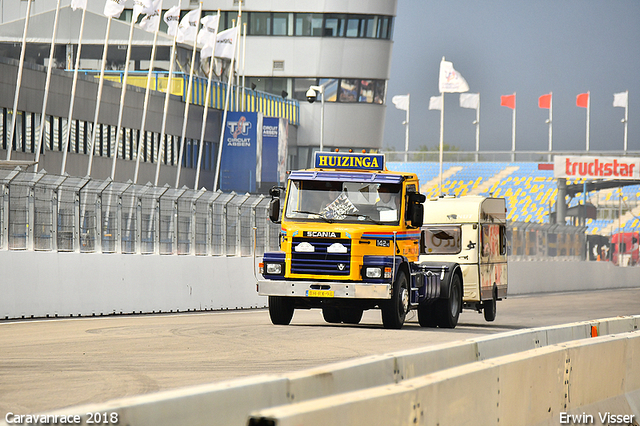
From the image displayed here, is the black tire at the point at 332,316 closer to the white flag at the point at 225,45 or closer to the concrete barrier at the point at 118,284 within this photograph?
the concrete barrier at the point at 118,284

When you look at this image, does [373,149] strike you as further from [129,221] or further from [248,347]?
[248,347]

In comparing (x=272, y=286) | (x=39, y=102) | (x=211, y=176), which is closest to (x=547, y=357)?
(x=272, y=286)

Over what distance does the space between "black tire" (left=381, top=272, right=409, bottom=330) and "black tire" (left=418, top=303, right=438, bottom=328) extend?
1390 mm

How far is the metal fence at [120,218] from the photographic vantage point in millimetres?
19656

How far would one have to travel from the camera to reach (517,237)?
137 ft

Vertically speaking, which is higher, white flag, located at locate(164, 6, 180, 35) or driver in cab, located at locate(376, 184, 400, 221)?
white flag, located at locate(164, 6, 180, 35)

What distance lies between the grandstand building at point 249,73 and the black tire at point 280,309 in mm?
34950


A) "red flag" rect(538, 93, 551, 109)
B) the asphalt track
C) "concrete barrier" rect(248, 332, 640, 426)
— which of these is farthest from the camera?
"red flag" rect(538, 93, 551, 109)

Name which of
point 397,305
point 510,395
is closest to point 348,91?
point 397,305

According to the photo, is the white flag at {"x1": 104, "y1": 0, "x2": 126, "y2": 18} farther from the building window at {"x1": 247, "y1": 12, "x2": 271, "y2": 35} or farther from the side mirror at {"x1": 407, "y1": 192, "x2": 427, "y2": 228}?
the building window at {"x1": 247, "y1": 12, "x2": 271, "y2": 35}

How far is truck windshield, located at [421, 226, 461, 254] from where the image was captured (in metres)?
22.6

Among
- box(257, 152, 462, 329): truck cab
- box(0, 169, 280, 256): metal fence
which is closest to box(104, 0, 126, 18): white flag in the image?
box(0, 169, 280, 256): metal fence

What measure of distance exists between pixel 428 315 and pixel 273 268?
344 centimetres

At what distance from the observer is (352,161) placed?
765 inches
